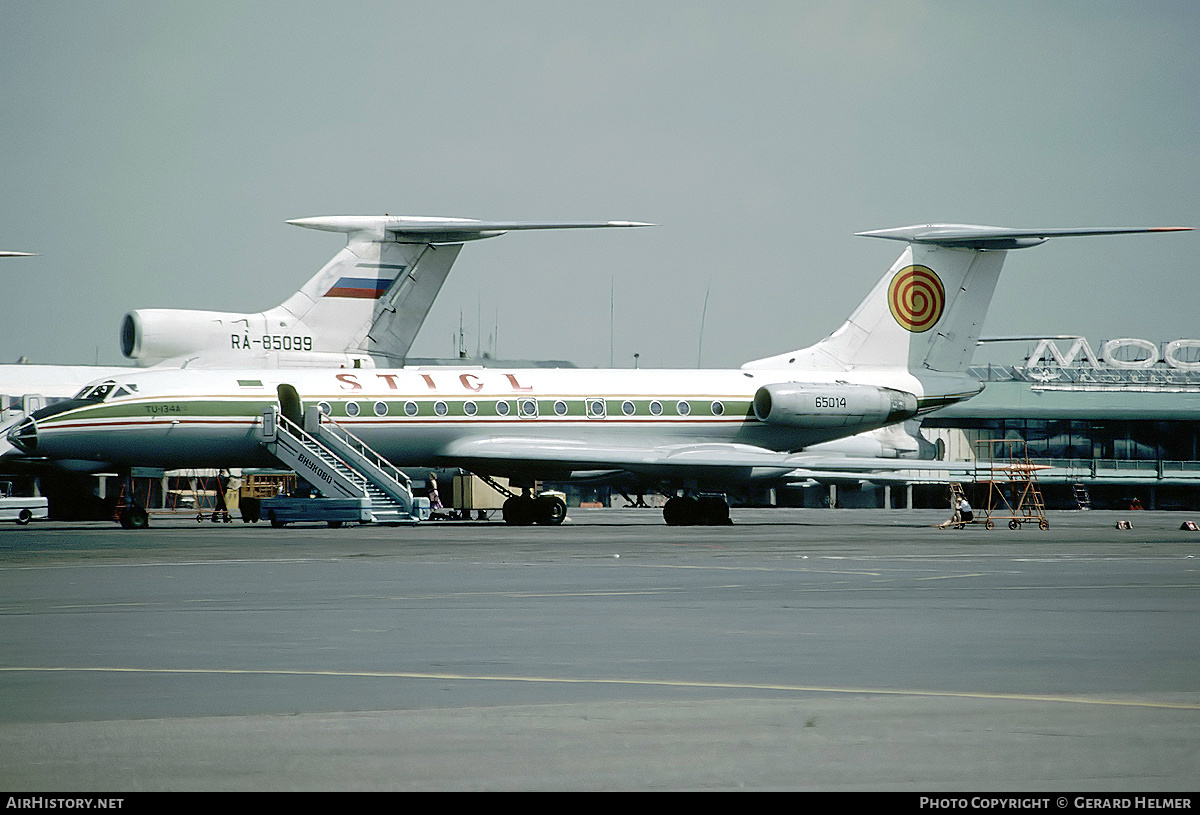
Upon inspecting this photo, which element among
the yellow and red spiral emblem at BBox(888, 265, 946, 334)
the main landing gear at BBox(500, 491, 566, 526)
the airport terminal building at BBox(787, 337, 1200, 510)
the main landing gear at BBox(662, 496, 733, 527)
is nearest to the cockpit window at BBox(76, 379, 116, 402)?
the main landing gear at BBox(500, 491, 566, 526)

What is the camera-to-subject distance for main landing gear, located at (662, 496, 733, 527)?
39.0 m

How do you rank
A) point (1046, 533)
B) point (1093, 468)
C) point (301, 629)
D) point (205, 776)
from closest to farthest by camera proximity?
point (205, 776) < point (301, 629) < point (1046, 533) < point (1093, 468)

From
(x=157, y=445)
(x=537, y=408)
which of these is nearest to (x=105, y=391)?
(x=157, y=445)

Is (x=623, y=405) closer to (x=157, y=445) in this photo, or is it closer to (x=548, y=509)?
(x=548, y=509)

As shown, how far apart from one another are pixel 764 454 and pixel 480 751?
105 ft

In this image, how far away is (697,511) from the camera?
3909cm

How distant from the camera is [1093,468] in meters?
85.4

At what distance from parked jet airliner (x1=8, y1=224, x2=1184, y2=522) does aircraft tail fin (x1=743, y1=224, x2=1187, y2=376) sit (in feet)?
0.14

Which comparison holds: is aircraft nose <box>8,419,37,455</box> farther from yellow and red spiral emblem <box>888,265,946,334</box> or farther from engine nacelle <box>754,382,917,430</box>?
yellow and red spiral emblem <box>888,265,946,334</box>

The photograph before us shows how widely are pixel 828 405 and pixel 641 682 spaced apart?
32889mm

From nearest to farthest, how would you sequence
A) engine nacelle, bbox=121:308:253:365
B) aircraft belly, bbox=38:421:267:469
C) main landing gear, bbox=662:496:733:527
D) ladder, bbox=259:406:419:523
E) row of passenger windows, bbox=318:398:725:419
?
aircraft belly, bbox=38:421:267:469
ladder, bbox=259:406:419:523
row of passenger windows, bbox=318:398:725:419
main landing gear, bbox=662:496:733:527
engine nacelle, bbox=121:308:253:365

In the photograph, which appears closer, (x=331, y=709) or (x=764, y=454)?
(x=331, y=709)

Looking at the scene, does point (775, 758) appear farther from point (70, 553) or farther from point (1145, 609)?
point (70, 553)

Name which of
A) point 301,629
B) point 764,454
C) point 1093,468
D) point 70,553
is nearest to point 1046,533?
point 764,454
